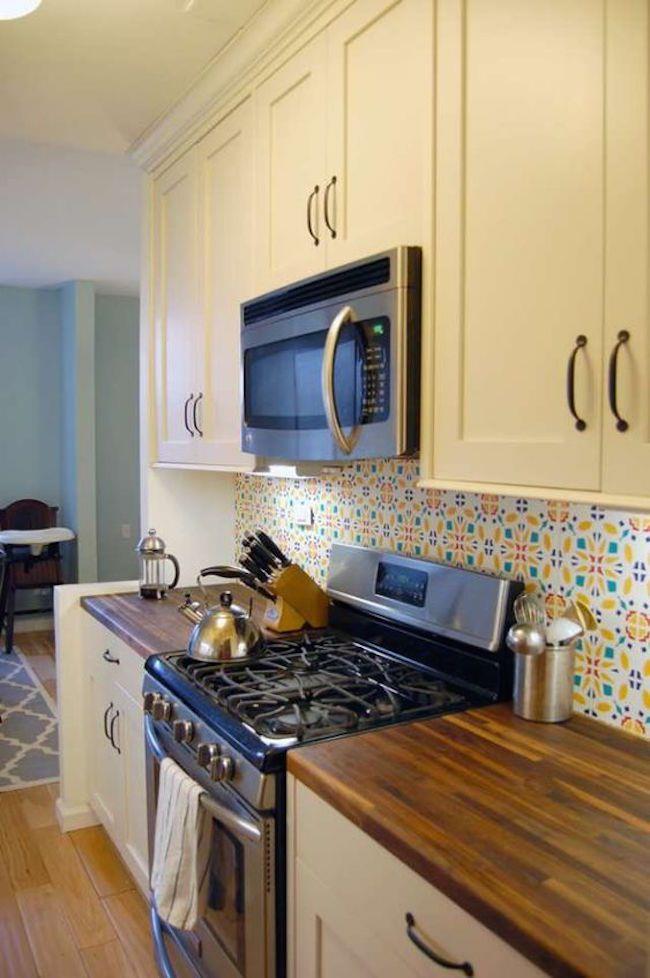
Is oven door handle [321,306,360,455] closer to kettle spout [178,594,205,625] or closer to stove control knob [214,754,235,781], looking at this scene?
stove control knob [214,754,235,781]

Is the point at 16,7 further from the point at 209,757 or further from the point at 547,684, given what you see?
the point at 547,684

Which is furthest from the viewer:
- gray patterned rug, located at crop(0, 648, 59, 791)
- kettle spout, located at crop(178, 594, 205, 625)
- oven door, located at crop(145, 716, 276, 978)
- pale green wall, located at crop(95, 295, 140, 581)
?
pale green wall, located at crop(95, 295, 140, 581)

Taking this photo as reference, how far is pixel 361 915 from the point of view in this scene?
3.69 ft

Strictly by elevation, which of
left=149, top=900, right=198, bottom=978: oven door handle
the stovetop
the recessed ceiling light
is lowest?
left=149, top=900, right=198, bottom=978: oven door handle

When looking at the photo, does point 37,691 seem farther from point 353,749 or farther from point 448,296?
point 448,296

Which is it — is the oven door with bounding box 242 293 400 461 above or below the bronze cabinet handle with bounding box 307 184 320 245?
below

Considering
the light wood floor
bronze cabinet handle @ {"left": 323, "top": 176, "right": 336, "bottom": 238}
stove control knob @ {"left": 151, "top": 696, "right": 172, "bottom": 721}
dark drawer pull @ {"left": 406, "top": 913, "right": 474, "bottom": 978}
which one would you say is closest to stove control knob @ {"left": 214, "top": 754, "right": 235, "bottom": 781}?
stove control knob @ {"left": 151, "top": 696, "right": 172, "bottom": 721}

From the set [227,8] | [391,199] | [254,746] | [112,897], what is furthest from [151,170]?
[112,897]

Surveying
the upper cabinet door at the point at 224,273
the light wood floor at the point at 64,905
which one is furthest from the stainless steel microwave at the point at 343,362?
the light wood floor at the point at 64,905

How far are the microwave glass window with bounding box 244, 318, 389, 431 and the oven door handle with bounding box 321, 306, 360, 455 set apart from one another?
0.06 ft

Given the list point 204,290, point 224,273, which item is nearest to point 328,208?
point 224,273

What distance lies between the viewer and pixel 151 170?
2730 millimetres

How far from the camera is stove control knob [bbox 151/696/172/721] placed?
5.69ft

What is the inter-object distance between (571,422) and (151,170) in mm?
2161
